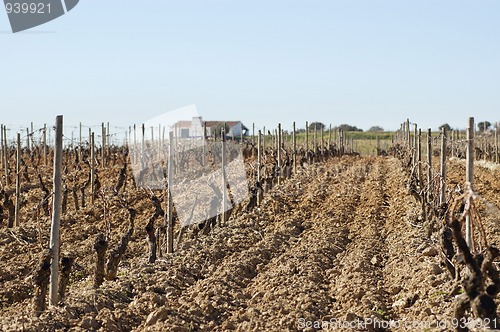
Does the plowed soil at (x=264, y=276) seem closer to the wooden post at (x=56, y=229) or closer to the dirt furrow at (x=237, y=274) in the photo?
the dirt furrow at (x=237, y=274)

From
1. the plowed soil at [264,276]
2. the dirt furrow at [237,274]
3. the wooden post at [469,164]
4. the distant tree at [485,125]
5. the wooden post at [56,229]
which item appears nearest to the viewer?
the plowed soil at [264,276]

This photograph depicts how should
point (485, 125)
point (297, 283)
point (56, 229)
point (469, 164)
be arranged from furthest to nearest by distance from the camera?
point (485, 125)
point (297, 283)
point (469, 164)
point (56, 229)

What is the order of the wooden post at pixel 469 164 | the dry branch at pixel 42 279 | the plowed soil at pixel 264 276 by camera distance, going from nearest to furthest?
the plowed soil at pixel 264 276
the dry branch at pixel 42 279
the wooden post at pixel 469 164

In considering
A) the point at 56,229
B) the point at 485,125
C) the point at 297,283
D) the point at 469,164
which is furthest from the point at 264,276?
the point at 485,125

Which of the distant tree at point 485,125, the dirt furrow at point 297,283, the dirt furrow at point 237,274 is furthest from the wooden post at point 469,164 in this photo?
the distant tree at point 485,125

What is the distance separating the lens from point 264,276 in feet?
29.5

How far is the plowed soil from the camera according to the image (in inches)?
274

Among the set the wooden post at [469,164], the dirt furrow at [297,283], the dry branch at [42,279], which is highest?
the wooden post at [469,164]

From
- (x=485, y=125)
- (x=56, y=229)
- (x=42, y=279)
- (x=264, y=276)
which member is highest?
(x=485, y=125)

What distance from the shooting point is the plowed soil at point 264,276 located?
697 centimetres

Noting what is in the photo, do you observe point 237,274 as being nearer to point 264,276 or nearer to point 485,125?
point 264,276

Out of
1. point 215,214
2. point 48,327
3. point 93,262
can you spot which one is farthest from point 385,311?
point 215,214

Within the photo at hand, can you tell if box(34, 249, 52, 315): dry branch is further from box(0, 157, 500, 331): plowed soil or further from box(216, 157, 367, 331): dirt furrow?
box(216, 157, 367, 331): dirt furrow

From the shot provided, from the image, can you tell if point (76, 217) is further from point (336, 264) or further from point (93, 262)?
point (336, 264)
